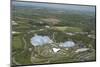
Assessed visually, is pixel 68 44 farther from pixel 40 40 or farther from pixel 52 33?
pixel 40 40

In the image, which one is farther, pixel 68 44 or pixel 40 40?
pixel 68 44

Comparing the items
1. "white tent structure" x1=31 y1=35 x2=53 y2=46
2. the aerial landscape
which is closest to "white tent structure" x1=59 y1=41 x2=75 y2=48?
the aerial landscape

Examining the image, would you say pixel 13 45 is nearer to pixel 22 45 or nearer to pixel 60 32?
pixel 22 45

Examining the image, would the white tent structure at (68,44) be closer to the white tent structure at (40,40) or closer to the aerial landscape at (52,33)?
the aerial landscape at (52,33)

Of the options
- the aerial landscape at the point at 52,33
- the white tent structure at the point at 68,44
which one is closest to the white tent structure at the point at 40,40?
the aerial landscape at the point at 52,33

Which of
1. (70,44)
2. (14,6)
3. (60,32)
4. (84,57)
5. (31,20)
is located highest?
(14,6)

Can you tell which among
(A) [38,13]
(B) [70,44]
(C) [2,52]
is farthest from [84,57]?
(C) [2,52]

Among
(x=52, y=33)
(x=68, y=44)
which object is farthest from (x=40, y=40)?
(x=68, y=44)

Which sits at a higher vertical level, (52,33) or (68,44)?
(52,33)

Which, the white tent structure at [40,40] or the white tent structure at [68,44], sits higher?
the white tent structure at [40,40]
